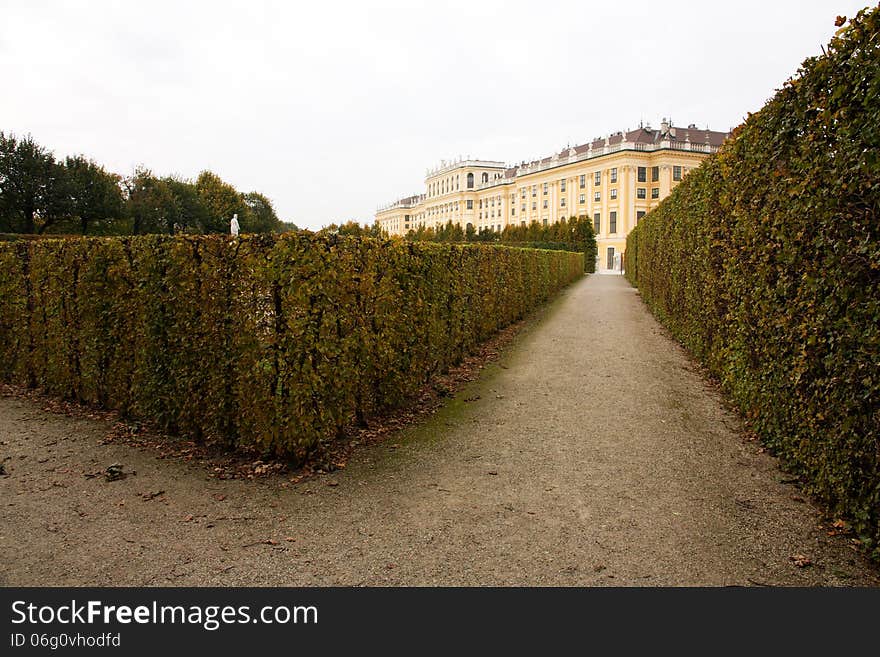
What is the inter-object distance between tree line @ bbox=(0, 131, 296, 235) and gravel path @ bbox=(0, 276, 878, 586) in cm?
3031

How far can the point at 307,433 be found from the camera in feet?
16.4

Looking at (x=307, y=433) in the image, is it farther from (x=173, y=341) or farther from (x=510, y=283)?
(x=510, y=283)

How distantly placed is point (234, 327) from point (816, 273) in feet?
15.7

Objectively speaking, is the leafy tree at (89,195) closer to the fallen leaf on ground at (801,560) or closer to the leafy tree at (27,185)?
the leafy tree at (27,185)

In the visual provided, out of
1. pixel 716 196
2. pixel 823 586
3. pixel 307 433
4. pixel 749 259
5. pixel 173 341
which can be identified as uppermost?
pixel 716 196

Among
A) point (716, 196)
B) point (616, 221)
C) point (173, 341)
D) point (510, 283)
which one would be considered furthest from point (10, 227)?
point (616, 221)

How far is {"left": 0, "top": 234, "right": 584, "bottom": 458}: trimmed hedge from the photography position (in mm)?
Answer: 4957

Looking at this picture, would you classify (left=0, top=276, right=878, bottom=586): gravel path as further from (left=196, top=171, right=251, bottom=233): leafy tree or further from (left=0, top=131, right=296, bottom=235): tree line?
(left=196, top=171, right=251, bottom=233): leafy tree

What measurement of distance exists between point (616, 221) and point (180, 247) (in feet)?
247

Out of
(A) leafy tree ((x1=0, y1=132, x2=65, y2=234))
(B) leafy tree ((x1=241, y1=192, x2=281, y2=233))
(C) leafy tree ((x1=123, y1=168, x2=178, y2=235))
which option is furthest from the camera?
(B) leafy tree ((x1=241, y1=192, x2=281, y2=233))

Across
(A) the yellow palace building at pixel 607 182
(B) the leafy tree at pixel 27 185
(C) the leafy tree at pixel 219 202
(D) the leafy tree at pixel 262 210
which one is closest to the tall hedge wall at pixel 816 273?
(B) the leafy tree at pixel 27 185

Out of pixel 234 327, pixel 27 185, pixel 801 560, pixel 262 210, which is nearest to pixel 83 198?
pixel 27 185

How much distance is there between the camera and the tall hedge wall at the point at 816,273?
3402mm

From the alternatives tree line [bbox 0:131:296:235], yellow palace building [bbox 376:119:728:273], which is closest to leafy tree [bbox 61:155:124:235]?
tree line [bbox 0:131:296:235]
